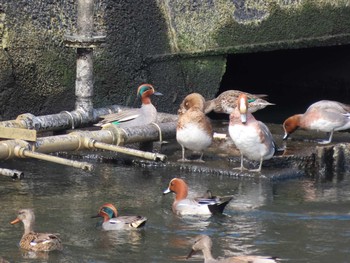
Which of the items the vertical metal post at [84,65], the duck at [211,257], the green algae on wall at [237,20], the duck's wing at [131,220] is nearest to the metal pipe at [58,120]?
the vertical metal post at [84,65]

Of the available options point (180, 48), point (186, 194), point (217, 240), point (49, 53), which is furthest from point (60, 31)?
point (217, 240)

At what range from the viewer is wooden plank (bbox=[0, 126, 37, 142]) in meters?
10.2

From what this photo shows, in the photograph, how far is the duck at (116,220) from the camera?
8.88 meters

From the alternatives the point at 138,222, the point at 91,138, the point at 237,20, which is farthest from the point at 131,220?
the point at 237,20

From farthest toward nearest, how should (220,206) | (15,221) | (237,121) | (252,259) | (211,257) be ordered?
(237,121)
(220,206)
(15,221)
(211,257)
(252,259)

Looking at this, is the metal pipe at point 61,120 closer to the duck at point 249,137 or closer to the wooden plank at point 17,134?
the wooden plank at point 17,134

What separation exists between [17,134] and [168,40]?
13.6 feet

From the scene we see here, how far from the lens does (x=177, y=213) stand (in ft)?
31.3

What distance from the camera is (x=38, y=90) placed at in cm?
1292

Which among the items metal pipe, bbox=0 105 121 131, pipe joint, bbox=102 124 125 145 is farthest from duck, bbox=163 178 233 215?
metal pipe, bbox=0 105 121 131

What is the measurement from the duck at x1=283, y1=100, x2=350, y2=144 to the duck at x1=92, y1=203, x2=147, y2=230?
3746mm

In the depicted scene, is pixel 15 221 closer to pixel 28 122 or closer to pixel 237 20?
pixel 28 122

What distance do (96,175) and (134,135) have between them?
2.34 ft

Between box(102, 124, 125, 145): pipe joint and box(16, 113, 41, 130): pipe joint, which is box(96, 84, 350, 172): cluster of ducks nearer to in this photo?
box(102, 124, 125, 145): pipe joint
